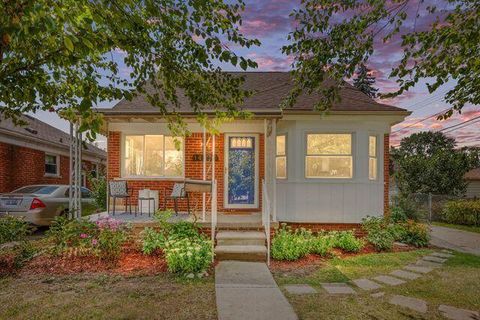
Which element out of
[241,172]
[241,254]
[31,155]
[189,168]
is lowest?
[241,254]

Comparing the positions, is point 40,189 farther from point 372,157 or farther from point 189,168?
point 372,157

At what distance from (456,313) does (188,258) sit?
167 inches

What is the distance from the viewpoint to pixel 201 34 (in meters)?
4.77

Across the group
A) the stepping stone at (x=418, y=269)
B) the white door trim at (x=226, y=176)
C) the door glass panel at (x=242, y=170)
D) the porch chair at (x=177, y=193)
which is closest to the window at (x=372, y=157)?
the stepping stone at (x=418, y=269)

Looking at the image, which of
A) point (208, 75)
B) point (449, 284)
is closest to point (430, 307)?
point (449, 284)

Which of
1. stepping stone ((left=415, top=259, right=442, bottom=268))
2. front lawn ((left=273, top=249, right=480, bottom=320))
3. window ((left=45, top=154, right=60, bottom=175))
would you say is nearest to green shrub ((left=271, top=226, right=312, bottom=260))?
front lawn ((left=273, top=249, right=480, bottom=320))

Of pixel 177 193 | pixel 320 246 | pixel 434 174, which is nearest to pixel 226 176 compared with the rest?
pixel 177 193

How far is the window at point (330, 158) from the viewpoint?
9.91 metres

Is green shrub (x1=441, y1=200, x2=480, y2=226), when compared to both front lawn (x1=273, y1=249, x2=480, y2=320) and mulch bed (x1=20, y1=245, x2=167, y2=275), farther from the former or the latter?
mulch bed (x1=20, y1=245, x2=167, y2=275)

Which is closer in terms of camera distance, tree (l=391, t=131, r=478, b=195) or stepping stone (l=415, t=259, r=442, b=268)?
stepping stone (l=415, t=259, r=442, b=268)

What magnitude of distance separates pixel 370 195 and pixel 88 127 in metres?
8.15

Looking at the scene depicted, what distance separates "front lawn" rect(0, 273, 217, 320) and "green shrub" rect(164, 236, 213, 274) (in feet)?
0.79

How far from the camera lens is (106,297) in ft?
17.5

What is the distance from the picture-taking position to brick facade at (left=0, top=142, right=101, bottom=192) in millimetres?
15563
